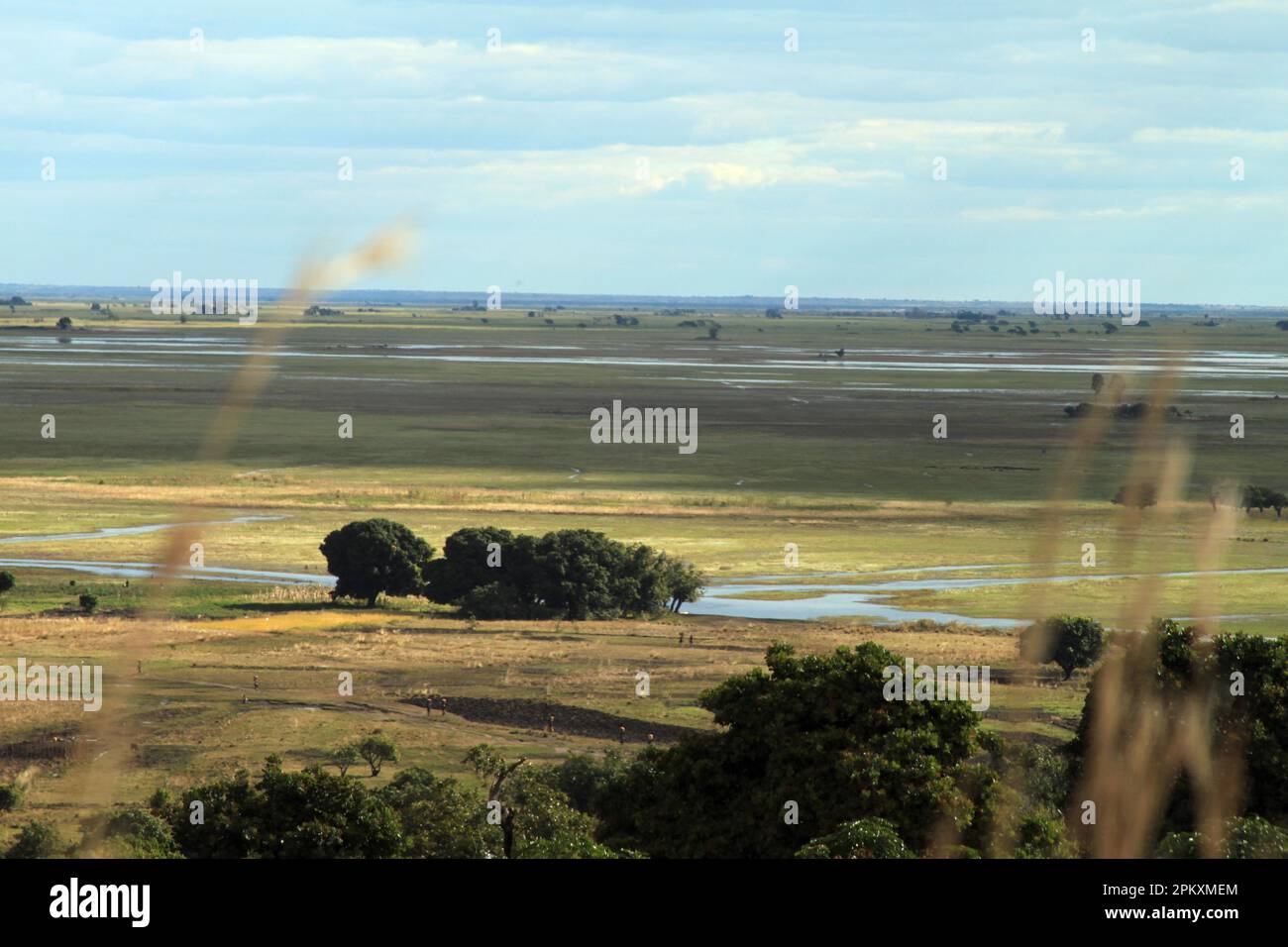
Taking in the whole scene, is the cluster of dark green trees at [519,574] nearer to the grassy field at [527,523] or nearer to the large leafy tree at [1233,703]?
the grassy field at [527,523]

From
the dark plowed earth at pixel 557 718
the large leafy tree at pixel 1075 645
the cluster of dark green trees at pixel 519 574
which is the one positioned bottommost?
the dark plowed earth at pixel 557 718

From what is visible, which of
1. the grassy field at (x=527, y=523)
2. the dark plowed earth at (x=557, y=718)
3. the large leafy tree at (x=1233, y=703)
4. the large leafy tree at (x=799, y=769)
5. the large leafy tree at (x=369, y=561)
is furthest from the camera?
the large leafy tree at (x=369, y=561)

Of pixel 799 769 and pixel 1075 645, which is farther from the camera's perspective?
pixel 1075 645

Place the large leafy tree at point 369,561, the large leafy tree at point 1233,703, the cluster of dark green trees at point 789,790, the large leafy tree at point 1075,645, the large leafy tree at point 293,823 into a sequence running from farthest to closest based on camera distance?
the large leafy tree at point 369,561
the large leafy tree at point 1075,645
the large leafy tree at point 1233,703
the cluster of dark green trees at point 789,790
the large leafy tree at point 293,823

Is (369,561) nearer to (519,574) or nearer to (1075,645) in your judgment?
(519,574)

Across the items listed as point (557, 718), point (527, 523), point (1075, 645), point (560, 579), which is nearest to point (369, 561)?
point (560, 579)

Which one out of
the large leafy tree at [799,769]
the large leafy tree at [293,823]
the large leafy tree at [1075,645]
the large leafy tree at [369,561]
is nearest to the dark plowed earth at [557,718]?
the large leafy tree at [1075,645]

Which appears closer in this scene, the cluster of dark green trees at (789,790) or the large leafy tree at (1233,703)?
the cluster of dark green trees at (789,790)
